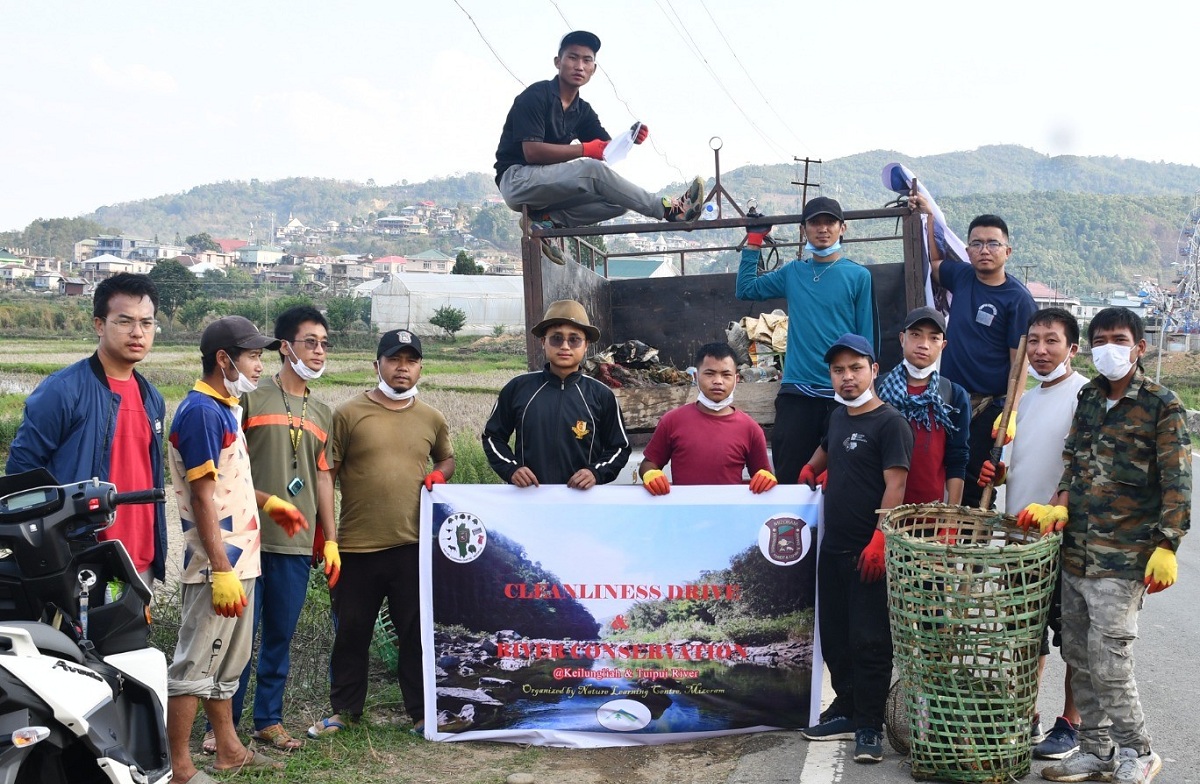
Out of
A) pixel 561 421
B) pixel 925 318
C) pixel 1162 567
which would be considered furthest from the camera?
pixel 561 421

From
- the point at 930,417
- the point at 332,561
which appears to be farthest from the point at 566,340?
the point at 930,417

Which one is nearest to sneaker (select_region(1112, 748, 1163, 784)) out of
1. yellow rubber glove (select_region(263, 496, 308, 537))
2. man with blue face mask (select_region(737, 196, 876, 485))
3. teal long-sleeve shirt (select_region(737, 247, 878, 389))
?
man with blue face mask (select_region(737, 196, 876, 485))

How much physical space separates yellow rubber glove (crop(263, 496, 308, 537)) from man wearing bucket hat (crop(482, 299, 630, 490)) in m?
0.90

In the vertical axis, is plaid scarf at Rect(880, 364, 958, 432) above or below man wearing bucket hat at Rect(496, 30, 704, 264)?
below

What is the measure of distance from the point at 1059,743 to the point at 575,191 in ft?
12.9

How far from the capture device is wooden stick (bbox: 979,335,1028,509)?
Answer: 15.4ft

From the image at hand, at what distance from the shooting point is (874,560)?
4.34m

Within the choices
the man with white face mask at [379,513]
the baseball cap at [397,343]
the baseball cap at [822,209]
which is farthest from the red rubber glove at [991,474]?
the baseball cap at [397,343]

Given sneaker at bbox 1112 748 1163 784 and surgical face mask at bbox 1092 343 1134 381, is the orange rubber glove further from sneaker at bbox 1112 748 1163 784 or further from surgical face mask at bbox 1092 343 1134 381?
sneaker at bbox 1112 748 1163 784

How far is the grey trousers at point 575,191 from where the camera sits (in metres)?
6.48

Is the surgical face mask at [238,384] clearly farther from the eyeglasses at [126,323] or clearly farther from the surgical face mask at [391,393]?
the surgical face mask at [391,393]

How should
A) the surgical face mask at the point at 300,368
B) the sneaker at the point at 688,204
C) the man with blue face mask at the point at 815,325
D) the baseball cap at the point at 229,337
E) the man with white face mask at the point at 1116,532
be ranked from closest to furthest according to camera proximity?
the man with white face mask at the point at 1116,532 → the baseball cap at the point at 229,337 → the surgical face mask at the point at 300,368 → the man with blue face mask at the point at 815,325 → the sneaker at the point at 688,204

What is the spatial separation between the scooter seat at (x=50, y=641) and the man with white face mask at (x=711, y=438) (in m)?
2.48

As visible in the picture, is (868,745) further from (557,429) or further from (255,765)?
(255,765)
